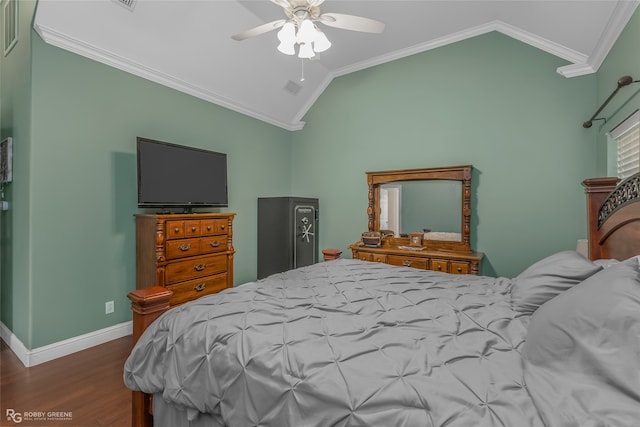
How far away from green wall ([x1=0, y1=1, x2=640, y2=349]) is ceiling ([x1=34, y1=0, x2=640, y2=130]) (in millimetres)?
144

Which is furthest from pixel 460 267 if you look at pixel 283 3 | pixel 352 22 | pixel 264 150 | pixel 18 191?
pixel 18 191

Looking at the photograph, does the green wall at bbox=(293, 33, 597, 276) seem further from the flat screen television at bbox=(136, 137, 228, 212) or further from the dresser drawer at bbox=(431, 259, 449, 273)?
the flat screen television at bbox=(136, 137, 228, 212)

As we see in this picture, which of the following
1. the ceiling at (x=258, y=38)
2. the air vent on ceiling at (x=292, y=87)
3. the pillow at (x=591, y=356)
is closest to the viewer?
the pillow at (x=591, y=356)

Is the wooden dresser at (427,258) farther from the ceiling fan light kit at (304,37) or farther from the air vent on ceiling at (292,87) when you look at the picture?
the air vent on ceiling at (292,87)

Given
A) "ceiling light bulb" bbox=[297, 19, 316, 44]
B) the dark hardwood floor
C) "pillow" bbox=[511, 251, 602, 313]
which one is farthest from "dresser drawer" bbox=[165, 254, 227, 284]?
"pillow" bbox=[511, 251, 602, 313]

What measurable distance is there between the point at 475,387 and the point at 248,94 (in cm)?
400

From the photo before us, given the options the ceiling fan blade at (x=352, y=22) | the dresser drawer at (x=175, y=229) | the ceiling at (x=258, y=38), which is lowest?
the dresser drawer at (x=175, y=229)

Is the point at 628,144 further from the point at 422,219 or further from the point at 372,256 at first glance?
the point at 372,256

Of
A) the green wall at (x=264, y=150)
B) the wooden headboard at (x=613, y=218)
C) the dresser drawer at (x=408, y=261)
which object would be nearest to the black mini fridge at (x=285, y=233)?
the green wall at (x=264, y=150)

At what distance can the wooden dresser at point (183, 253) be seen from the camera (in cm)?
260

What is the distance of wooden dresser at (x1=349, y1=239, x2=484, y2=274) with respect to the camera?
3.06 metres

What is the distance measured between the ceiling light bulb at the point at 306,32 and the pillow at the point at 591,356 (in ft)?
6.74

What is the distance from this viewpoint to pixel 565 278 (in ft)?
4.35

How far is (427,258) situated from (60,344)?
3.51 meters
